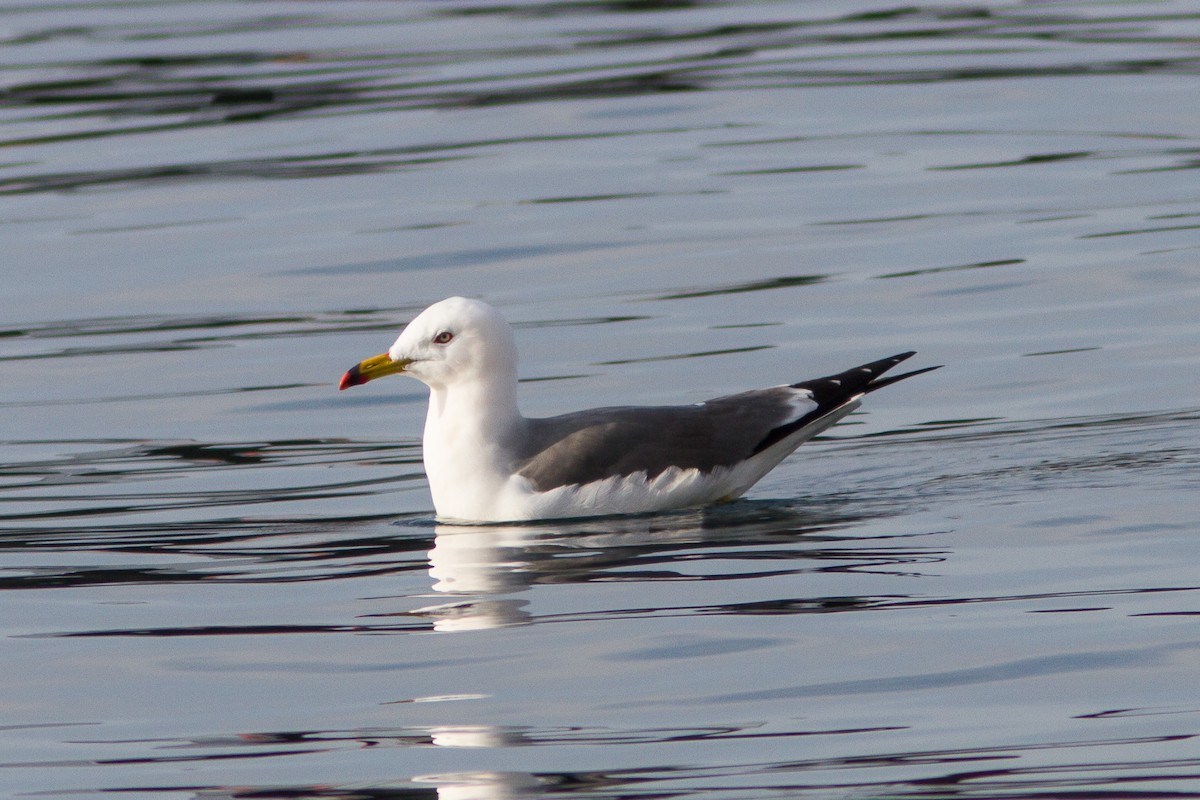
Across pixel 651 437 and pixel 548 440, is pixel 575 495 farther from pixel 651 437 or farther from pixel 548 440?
pixel 651 437

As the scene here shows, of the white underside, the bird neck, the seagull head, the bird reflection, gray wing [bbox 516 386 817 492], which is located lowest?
the bird reflection

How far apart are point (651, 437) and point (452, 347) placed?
3.51 ft

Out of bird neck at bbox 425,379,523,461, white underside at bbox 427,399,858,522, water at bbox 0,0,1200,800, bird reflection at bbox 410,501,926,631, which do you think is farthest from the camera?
bird neck at bbox 425,379,523,461

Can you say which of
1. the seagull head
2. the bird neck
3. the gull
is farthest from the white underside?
the seagull head

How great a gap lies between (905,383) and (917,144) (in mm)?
7564

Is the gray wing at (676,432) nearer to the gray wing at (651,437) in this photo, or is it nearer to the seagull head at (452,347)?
the gray wing at (651,437)

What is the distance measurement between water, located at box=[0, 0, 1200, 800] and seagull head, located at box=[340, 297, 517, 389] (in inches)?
Answer: 30.1

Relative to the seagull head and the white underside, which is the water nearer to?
the white underside

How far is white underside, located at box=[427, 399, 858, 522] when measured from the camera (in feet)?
32.6

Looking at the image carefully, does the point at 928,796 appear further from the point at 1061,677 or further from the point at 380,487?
the point at 380,487

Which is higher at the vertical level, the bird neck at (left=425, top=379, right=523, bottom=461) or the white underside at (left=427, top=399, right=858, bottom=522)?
the bird neck at (left=425, top=379, right=523, bottom=461)

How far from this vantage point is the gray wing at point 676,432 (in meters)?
10.0

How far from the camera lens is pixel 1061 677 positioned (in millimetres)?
7230

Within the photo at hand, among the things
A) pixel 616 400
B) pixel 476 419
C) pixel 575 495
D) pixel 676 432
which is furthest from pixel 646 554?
pixel 616 400
